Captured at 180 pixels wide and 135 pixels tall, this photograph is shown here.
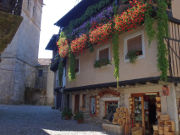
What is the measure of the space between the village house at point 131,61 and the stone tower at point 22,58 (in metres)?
15.8

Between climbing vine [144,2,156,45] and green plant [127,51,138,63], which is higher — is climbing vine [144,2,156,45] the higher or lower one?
the higher one

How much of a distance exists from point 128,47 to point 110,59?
130 centimetres

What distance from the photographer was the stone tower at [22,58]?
25.3m

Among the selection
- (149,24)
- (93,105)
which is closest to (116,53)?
(149,24)

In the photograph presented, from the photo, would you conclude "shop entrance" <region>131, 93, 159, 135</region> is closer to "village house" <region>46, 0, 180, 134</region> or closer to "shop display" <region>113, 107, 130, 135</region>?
"village house" <region>46, 0, 180, 134</region>

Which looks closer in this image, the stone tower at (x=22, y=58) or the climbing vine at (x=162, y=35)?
the climbing vine at (x=162, y=35)

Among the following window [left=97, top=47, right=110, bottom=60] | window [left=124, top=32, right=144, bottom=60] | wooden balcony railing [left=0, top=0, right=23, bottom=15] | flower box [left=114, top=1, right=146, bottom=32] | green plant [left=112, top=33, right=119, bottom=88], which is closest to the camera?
wooden balcony railing [left=0, top=0, right=23, bottom=15]

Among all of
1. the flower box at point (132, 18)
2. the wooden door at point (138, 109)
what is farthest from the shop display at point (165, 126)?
the flower box at point (132, 18)

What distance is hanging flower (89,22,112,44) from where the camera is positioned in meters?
8.66

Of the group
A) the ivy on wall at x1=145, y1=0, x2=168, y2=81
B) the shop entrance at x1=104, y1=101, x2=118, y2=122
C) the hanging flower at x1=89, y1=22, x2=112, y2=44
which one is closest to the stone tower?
the shop entrance at x1=104, y1=101, x2=118, y2=122

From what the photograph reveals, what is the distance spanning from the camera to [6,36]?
5.88m

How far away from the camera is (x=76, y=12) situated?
13664mm

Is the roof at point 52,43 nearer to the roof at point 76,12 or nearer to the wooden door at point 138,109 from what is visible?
the roof at point 76,12

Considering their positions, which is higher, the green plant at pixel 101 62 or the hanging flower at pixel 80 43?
the hanging flower at pixel 80 43
